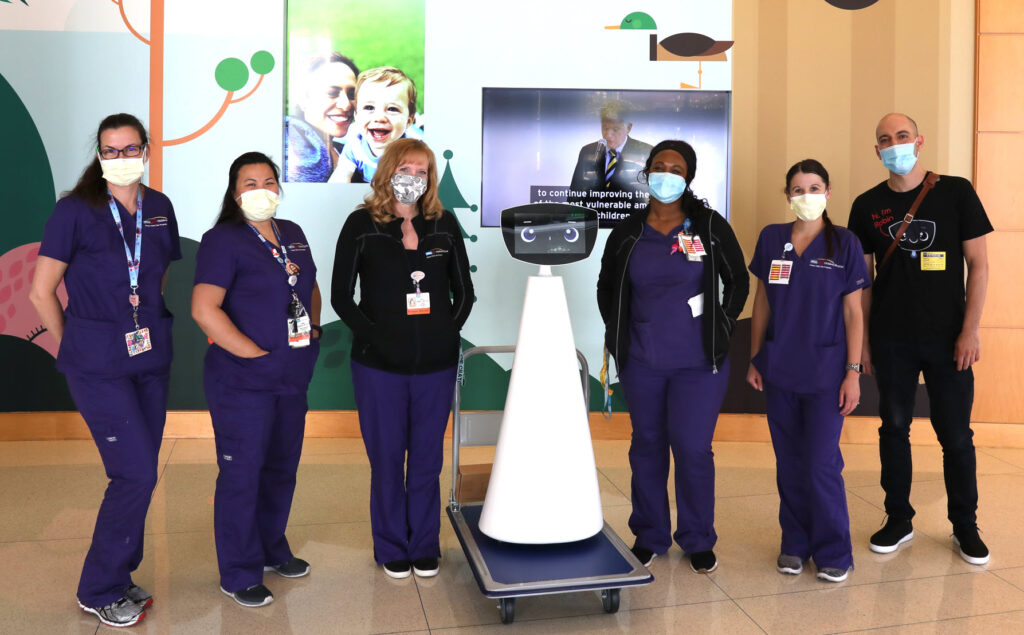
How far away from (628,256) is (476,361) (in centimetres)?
229

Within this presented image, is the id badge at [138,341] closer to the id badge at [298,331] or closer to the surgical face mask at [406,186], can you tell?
the id badge at [298,331]

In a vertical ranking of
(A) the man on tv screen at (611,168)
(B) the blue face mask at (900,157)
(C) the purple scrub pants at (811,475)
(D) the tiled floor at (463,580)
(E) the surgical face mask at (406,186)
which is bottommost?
(D) the tiled floor at (463,580)

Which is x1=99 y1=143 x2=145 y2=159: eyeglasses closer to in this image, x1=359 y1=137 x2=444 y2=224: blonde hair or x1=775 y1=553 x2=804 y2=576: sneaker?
x1=359 y1=137 x2=444 y2=224: blonde hair

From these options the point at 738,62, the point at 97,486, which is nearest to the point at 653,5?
the point at 738,62

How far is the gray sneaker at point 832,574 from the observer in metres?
3.04

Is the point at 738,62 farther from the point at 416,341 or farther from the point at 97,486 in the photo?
the point at 97,486

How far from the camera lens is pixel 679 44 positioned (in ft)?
16.6

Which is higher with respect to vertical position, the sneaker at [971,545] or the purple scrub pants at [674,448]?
the purple scrub pants at [674,448]

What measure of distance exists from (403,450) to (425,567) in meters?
0.44

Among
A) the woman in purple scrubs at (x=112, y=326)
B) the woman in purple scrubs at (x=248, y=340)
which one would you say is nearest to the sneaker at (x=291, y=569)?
the woman in purple scrubs at (x=248, y=340)

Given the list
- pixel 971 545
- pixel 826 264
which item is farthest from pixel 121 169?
pixel 971 545

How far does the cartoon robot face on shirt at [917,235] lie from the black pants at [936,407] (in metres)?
0.37

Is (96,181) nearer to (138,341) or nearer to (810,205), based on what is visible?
(138,341)

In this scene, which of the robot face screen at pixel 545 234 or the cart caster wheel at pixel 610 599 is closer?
the cart caster wheel at pixel 610 599
